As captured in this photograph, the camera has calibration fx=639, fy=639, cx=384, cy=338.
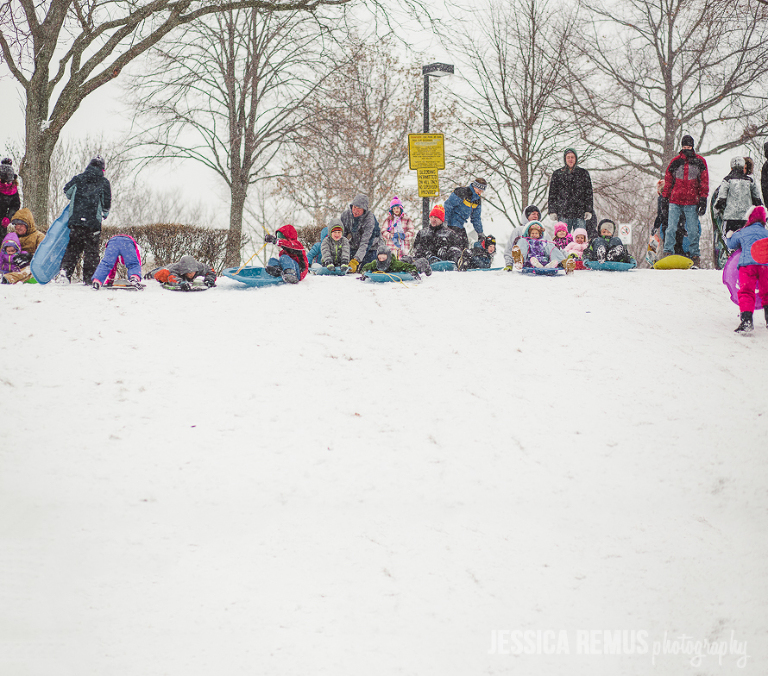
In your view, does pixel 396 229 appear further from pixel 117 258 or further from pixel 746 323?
pixel 746 323

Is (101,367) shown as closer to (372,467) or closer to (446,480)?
(372,467)

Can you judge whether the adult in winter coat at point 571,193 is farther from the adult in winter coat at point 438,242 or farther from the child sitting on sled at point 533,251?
the adult in winter coat at point 438,242

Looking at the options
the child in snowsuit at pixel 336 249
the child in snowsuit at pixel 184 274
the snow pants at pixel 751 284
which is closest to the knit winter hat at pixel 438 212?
the child in snowsuit at pixel 336 249

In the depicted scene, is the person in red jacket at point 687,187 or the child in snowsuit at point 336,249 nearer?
the child in snowsuit at point 336,249

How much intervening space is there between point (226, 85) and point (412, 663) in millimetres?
16497

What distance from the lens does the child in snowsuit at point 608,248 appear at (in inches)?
421

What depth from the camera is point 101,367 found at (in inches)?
231

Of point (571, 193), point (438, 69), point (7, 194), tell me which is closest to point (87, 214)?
point (7, 194)

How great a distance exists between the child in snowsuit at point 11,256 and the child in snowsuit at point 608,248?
8795 mm

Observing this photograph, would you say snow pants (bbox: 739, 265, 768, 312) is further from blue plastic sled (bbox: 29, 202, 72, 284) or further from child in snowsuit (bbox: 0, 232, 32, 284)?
child in snowsuit (bbox: 0, 232, 32, 284)

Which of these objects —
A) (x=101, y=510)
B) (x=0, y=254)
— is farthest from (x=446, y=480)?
(x=0, y=254)

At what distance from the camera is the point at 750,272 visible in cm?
A: 740

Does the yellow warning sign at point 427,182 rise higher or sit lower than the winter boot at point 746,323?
higher

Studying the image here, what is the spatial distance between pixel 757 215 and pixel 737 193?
255cm
